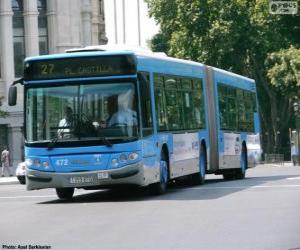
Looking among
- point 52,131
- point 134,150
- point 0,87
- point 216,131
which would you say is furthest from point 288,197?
point 0,87

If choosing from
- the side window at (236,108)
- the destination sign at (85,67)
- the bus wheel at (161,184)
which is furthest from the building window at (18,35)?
the destination sign at (85,67)

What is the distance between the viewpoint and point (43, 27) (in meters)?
72.9

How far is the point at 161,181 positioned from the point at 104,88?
2.86 m

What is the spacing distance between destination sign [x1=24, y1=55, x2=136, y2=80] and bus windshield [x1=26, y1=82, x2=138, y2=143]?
0.22 metres

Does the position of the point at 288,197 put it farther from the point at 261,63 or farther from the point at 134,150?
the point at 261,63

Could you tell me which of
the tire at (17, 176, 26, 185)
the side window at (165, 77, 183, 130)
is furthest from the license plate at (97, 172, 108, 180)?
the tire at (17, 176, 26, 185)

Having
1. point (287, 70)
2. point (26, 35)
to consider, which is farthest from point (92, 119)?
point (26, 35)

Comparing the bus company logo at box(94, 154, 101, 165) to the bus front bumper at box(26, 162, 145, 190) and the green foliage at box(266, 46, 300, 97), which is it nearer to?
the bus front bumper at box(26, 162, 145, 190)

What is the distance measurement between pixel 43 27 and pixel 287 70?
828 inches

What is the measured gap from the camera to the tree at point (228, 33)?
67.2 metres

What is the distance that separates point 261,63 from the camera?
233 feet

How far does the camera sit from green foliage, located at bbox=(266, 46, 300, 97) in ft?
184

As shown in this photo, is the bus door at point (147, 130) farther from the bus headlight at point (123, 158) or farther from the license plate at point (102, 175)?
the license plate at point (102, 175)

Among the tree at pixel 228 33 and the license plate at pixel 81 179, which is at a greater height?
the tree at pixel 228 33
